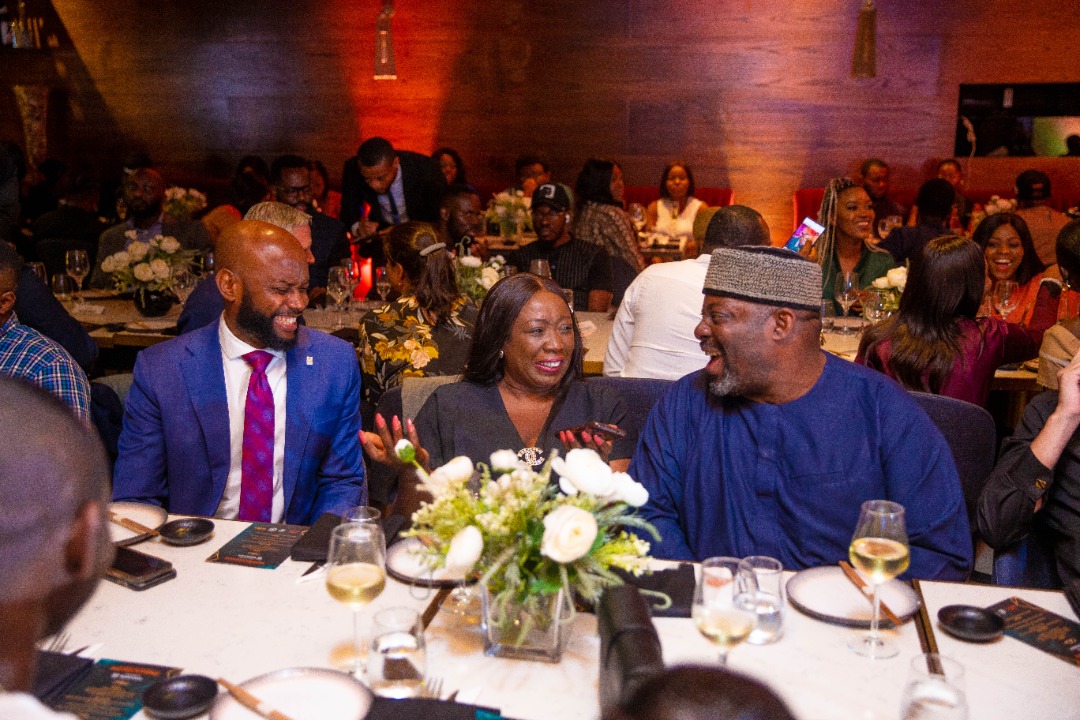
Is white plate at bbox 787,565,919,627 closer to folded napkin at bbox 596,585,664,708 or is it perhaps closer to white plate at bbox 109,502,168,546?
folded napkin at bbox 596,585,664,708

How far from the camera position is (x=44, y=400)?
3.29 feet

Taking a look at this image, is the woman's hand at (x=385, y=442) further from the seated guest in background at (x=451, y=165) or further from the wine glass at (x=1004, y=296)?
the seated guest in background at (x=451, y=165)

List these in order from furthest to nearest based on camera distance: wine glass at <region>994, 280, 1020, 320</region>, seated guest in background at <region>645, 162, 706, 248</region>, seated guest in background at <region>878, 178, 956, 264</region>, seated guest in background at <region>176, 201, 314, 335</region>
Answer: seated guest in background at <region>645, 162, 706, 248</region>
seated guest in background at <region>878, 178, 956, 264</region>
wine glass at <region>994, 280, 1020, 320</region>
seated guest in background at <region>176, 201, 314, 335</region>

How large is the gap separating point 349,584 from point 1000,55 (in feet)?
30.9

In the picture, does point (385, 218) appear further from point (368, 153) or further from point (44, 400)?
point (44, 400)

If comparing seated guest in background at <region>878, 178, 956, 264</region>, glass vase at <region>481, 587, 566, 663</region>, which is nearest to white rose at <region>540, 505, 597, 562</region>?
glass vase at <region>481, 587, 566, 663</region>

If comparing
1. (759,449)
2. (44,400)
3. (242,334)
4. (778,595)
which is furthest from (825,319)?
(44,400)

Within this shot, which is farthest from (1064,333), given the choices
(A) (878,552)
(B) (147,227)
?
(B) (147,227)

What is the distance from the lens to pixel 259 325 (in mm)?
2947

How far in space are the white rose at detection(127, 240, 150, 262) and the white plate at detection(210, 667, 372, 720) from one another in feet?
13.5

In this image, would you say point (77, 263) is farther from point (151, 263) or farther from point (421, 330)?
point (421, 330)

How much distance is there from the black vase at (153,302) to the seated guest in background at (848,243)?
340 centimetres

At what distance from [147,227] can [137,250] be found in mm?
1039

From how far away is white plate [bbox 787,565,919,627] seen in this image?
6.42ft
